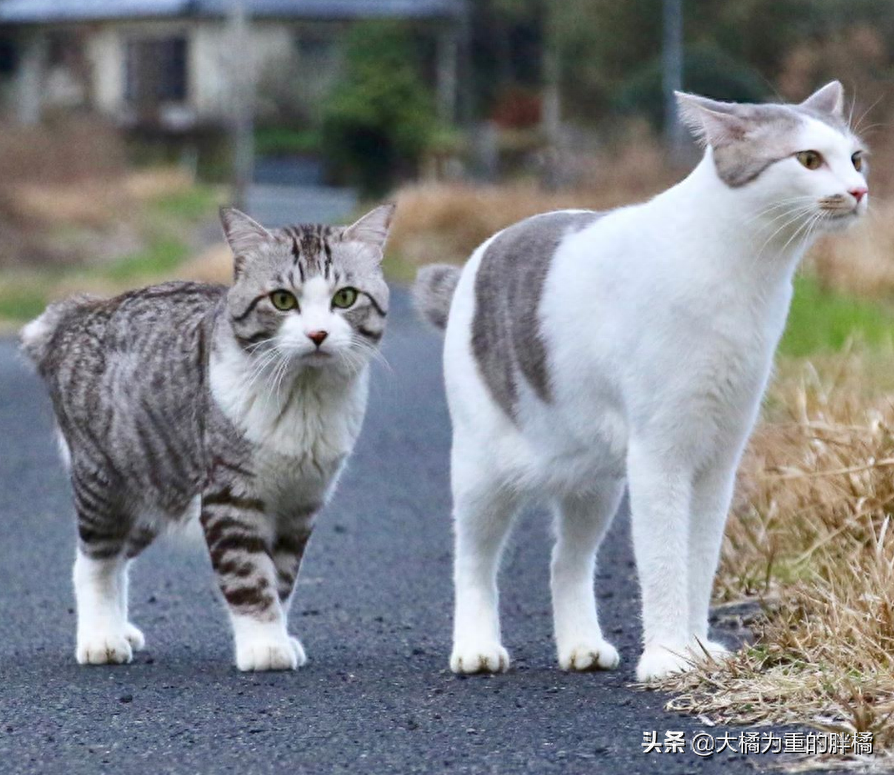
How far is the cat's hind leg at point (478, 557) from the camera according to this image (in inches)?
189

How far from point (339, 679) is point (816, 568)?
158 centimetres

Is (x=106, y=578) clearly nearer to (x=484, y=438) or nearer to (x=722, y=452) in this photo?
(x=484, y=438)

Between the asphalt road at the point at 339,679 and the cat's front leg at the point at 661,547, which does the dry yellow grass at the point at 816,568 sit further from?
the asphalt road at the point at 339,679

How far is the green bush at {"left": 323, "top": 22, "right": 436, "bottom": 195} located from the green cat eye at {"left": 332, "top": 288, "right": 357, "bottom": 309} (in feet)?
78.3

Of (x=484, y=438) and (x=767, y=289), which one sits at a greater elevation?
(x=767, y=289)

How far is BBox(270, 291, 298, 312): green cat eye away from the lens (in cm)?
488

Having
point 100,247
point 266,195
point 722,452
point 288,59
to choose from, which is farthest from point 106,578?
point 288,59

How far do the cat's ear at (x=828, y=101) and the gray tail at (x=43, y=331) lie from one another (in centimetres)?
253

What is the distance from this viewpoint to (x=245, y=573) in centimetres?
491

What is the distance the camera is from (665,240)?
14.6 feet

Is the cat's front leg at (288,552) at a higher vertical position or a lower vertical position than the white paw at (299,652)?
higher

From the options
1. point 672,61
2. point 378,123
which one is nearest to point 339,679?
point 672,61

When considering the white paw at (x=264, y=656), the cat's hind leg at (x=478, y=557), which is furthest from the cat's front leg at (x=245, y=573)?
the cat's hind leg at (x=478, y=557)

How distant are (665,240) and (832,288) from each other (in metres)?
8.04
